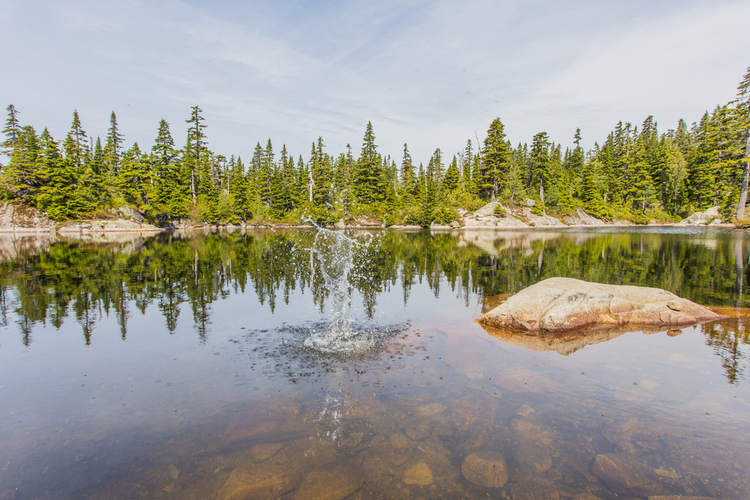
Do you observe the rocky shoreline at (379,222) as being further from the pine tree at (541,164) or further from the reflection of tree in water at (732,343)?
the reflection of tree in water at (732,343)

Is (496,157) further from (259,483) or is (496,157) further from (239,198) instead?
(259,483)

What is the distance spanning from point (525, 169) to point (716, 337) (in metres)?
75.2

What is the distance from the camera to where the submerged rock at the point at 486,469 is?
4.37 m

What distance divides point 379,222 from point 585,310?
62.8 meters

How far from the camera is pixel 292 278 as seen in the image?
17.7 metres

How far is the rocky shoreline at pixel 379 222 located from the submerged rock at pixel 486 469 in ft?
199

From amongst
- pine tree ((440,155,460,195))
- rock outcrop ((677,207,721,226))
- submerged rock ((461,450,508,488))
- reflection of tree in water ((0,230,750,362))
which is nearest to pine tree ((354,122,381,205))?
pine tree ((440,155,460,195))

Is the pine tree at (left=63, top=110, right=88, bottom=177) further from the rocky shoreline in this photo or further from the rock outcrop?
the rock outcrop

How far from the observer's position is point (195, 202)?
225ft

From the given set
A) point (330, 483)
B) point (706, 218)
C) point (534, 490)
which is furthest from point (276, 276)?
point (706, 218)

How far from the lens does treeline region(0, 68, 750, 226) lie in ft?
182

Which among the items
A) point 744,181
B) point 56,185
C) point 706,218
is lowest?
point 706,218

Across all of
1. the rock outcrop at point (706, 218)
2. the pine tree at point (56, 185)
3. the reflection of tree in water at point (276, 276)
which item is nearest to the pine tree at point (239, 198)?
the pine tree at point (56, 185)

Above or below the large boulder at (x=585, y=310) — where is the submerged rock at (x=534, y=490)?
below
